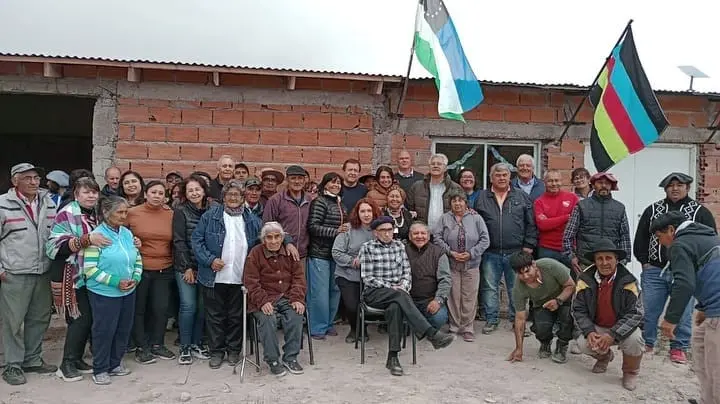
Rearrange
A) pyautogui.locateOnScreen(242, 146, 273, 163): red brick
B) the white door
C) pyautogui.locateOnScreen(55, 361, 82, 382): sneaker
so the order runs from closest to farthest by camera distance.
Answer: pyautogui.locateOnScreen(55, 361, 82, 382): sneaker → pyautogui.locateOnScreen(242, 146, 273, 163): red brick → the white door

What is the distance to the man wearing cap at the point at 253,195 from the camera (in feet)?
19.1

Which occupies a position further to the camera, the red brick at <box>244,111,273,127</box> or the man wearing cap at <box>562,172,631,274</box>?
the red brick at <box>244,111,273,127</box>

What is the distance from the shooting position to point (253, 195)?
5863 mm

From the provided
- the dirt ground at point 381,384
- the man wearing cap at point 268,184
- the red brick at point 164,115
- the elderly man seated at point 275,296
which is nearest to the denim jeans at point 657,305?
the dirt ground at point 381,384

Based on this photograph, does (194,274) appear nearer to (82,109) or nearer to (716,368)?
(716,368)

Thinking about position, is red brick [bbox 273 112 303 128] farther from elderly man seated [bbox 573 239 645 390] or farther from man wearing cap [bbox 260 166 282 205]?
elderly man seated [bbox 573 239 645 390]

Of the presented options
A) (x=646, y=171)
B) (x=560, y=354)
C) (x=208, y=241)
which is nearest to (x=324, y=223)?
(x=208, y=241)

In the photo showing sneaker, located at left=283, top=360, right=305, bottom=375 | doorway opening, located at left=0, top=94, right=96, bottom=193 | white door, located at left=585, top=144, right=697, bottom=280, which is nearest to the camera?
sneaker, located at left=283, top=360, right=305, bottom=375

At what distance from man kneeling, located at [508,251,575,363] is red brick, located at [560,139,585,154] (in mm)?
2893

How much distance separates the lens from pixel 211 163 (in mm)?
7113

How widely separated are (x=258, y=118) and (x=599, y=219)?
404cm

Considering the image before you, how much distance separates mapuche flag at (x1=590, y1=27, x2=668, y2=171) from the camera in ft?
20.5

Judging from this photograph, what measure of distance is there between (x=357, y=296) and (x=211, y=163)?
8.48 ft

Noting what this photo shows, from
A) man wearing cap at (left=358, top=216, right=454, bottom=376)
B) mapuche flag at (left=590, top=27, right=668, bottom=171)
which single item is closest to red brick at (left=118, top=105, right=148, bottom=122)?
man wearing cap at (left=358, top=216, right=454, bottom=376)
